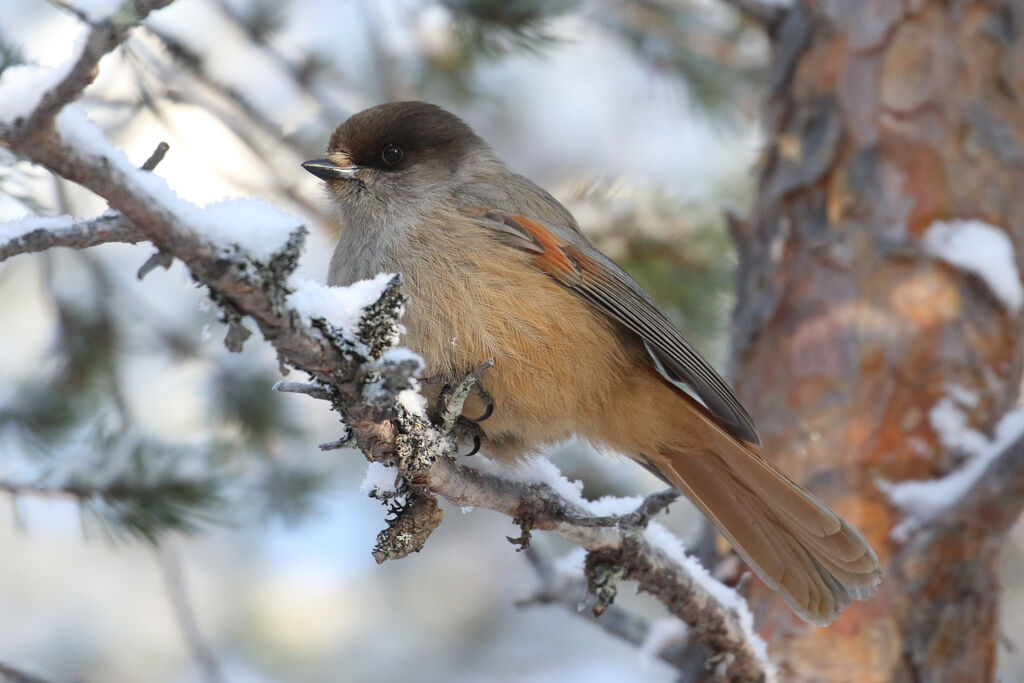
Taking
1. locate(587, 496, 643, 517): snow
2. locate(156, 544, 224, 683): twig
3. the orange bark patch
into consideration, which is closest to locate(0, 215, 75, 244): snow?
locate(587, 496, 643, 517): snow

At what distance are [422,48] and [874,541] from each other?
314 cm

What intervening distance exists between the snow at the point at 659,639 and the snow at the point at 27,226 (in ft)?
7.73

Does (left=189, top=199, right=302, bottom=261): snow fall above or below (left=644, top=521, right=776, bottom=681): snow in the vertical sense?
below

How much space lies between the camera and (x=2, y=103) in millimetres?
1292

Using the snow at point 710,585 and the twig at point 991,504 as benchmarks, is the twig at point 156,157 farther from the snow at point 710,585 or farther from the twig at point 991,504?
the twig at point 991,504

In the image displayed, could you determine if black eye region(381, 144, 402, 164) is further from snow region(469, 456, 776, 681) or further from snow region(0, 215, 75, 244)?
snow region(0, 215, 75, 244)

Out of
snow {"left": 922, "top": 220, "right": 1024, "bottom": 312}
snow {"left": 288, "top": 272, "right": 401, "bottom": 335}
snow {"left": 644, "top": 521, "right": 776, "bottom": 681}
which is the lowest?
snow {"left": 288, "top": 272, "right": 401, "bottom": 335}

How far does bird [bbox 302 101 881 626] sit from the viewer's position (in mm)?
2816

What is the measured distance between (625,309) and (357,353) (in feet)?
4.88

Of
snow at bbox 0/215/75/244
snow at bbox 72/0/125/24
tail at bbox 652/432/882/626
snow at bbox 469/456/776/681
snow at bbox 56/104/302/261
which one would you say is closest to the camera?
snow at bbox 72/0/125/24

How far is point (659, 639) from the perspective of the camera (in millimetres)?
3246

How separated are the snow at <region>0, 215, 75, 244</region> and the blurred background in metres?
0.23

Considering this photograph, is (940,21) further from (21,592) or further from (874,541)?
(21,592)

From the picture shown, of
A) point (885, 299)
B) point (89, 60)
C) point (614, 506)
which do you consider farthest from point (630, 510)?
point (89, 60)
